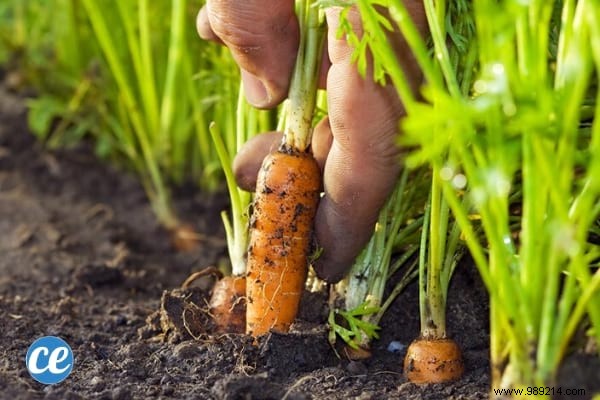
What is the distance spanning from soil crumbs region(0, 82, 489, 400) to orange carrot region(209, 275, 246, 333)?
0.31ft

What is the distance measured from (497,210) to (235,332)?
0.79 metres

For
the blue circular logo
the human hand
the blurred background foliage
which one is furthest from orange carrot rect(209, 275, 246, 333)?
the blurred background foliage

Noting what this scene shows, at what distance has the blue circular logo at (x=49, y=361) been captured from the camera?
163cm

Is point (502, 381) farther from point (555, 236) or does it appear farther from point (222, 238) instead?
point (222, 238)

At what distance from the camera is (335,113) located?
1.62 m

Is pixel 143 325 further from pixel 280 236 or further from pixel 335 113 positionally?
pixel 335 113

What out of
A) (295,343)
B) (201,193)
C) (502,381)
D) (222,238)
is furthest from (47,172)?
(502,381)

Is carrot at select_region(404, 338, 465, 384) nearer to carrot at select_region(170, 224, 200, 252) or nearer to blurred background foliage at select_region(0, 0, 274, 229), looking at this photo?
blurred background foliage at select_region(0, 0, 274, 229)

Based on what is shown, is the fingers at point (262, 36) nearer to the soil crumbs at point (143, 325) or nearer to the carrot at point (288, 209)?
the carrot at point (288, 209)

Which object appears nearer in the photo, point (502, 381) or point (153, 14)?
point (502, 381)

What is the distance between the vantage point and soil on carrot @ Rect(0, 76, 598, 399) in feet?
5.27

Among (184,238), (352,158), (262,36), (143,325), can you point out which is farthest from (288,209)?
(184,238)

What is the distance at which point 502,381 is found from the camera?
1351 millimetres

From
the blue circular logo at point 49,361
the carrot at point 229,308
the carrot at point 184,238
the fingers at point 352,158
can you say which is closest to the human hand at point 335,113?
the fingers at point 352,158
